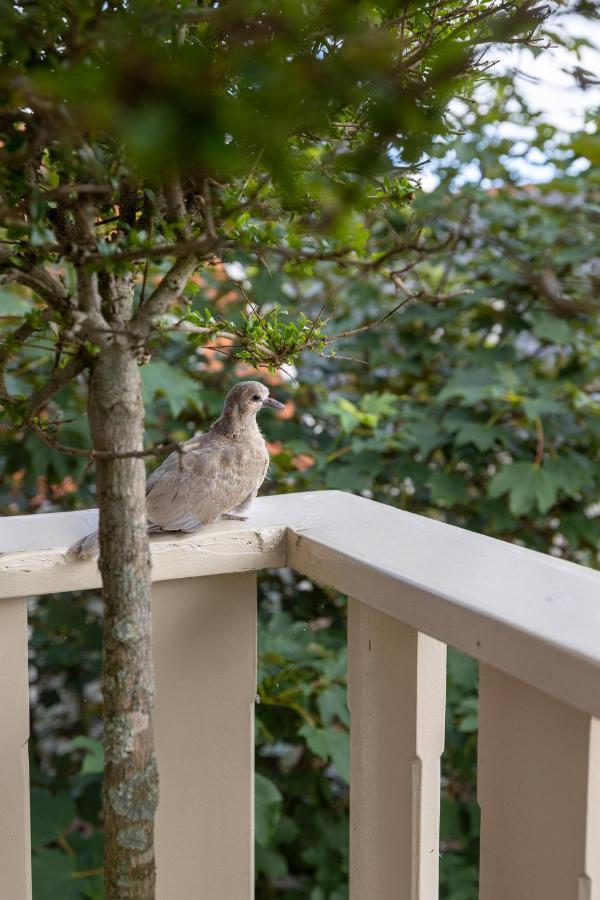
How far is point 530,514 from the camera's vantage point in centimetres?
198

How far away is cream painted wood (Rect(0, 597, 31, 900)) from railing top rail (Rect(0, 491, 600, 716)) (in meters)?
0.04

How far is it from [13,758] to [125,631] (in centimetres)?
32

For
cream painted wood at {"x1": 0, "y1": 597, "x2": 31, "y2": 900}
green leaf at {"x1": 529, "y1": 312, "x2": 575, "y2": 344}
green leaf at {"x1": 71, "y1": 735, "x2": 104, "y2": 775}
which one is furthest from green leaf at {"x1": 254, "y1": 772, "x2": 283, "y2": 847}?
green leaf at {"x1": 529, "y1": 312, "x2": 575, "y2": 344}

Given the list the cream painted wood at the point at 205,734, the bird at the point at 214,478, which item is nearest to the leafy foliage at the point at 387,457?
the cream painted wood at the point at 205,734

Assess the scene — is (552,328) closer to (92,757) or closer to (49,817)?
(92,757)

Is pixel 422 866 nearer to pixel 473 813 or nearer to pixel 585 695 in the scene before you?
pixel 585 695

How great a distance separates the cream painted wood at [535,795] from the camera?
0.58m

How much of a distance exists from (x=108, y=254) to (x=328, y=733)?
125 centimetres

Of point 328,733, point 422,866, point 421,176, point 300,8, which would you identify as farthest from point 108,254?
point 328,733

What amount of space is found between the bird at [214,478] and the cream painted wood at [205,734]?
0.08 m

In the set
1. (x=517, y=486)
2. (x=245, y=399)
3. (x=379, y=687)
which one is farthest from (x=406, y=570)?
(x=517, y=486)

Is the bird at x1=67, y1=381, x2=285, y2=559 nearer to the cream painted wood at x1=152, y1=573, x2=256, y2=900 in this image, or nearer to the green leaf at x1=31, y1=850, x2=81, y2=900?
the cream painted wood at x1=152, y1=573, x2=256, y2=900

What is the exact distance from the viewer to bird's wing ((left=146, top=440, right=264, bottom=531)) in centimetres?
83

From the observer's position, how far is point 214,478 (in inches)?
33.4
